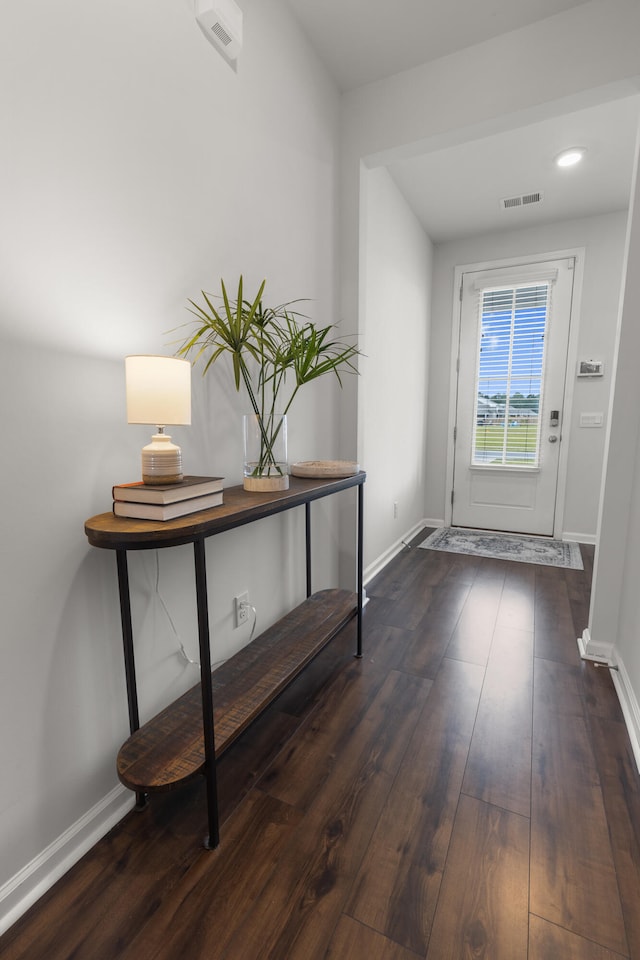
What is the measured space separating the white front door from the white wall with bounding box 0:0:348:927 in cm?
282

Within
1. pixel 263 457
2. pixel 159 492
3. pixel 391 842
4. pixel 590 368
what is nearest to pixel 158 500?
pixel 159 492

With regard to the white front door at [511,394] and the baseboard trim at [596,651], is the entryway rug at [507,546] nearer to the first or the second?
the white front door at [511,394]

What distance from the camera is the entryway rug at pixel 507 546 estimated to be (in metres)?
3.26

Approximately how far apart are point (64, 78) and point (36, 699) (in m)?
1.35

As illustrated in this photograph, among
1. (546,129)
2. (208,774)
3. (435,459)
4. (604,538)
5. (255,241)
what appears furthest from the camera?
(435,459)

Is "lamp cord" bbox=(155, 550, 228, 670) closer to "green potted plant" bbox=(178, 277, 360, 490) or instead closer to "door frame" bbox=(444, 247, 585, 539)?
"green potted plant" bbox=(178, 277, 360, 490)

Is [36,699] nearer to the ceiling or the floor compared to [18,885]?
nearer to the ceiling

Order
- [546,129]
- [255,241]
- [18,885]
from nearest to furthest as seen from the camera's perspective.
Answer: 1. [18,885]
2. [255,241]
3. [546,129]

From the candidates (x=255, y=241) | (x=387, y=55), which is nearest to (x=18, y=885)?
(x=255, y=241)

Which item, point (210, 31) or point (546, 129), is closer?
point (210, 31)

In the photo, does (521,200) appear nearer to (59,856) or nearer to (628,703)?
(628,703)

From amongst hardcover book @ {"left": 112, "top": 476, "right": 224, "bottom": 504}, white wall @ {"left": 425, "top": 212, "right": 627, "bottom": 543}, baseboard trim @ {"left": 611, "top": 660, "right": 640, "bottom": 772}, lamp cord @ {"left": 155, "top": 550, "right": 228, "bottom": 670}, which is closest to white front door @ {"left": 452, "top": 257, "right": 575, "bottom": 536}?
white wall @ {"left": 425, "top": 212, "right": 627, "bottom": 543}

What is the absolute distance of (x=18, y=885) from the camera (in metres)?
0.93

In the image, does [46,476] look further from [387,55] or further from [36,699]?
[387,55]
